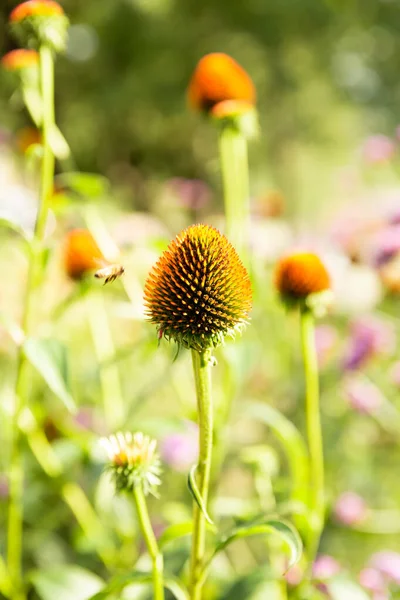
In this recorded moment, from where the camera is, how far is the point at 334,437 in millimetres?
1072

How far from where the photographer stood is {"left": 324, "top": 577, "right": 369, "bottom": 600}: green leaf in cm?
61

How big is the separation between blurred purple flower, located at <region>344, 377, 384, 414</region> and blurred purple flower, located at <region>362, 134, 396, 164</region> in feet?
1.98

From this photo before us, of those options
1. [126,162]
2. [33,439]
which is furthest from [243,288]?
[126,162]

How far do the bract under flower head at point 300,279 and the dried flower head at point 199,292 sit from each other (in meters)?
0.24

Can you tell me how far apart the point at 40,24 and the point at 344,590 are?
68 centimetres

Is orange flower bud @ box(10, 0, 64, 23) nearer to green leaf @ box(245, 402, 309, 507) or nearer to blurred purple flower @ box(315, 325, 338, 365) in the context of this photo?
green leaf @ box(245, 402, 309, 507)

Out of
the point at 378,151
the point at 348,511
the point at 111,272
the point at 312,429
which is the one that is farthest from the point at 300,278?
the point at 378,151

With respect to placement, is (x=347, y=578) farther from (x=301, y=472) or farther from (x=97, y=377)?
(x=97, y=377)

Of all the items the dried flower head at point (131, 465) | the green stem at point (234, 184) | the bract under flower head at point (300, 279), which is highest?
the green stem at point (234, 184)

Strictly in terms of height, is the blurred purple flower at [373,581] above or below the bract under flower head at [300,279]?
below

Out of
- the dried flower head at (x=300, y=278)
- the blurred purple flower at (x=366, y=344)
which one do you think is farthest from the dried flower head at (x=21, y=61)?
the blurred purple flower at (x=366, y=344)

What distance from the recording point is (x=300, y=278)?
71 cm

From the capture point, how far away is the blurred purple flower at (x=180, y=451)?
978mm

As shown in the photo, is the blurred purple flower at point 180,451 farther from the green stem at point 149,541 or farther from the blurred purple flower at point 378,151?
the blurred purple flower at point 378,151
